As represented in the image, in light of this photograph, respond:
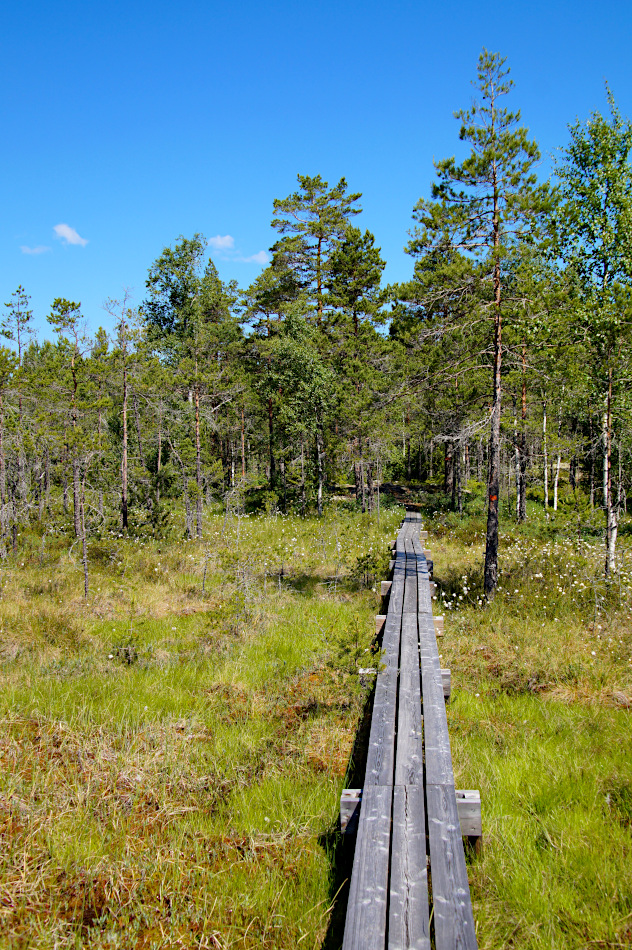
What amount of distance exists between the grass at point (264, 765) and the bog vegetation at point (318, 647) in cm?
3

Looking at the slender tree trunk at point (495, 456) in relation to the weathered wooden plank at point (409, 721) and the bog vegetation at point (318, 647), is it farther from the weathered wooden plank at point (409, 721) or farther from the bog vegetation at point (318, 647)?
the weathered wooden plank at point (409, 721)

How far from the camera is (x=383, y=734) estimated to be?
15.3ft

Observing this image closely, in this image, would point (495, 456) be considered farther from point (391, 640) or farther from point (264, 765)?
point (264, 765)

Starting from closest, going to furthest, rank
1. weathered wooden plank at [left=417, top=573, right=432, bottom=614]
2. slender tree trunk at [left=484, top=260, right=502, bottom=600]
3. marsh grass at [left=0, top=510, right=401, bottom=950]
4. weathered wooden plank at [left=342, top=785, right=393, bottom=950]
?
weathered wooden plank at [left=342, top=785, right=393, bottom=950] → marsh grass at [left=0, top=510, right=401, bottom=950] → weathered wooden plank at [left=417, top=573, right=432, bottom=614] → slender tree trunk at [left=484, top=260, right=502, bottom=600]

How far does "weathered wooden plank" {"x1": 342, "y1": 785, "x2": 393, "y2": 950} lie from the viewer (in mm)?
2793

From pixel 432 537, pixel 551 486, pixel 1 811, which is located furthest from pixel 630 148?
pixel 551 486

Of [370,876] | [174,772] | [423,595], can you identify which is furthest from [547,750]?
[423,595]

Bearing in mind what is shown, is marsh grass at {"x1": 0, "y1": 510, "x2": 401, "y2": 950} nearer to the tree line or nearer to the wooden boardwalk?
the wooden boardwalk

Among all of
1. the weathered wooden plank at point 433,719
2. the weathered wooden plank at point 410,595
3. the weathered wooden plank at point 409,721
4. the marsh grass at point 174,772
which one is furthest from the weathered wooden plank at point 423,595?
the weathered wooden plank at point 409,721

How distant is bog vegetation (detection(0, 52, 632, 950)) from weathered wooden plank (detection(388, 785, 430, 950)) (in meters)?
0.64

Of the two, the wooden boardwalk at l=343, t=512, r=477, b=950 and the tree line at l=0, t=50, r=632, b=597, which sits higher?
the tree line at l=0, t=50, r=632, b=597

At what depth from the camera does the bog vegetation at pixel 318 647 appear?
3.60 m

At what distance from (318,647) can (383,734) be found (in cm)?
357

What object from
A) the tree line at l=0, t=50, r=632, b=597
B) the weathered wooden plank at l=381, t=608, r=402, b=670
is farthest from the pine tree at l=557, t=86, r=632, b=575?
the weathered wooden plank at l=381, t=608, r=402, b=670
